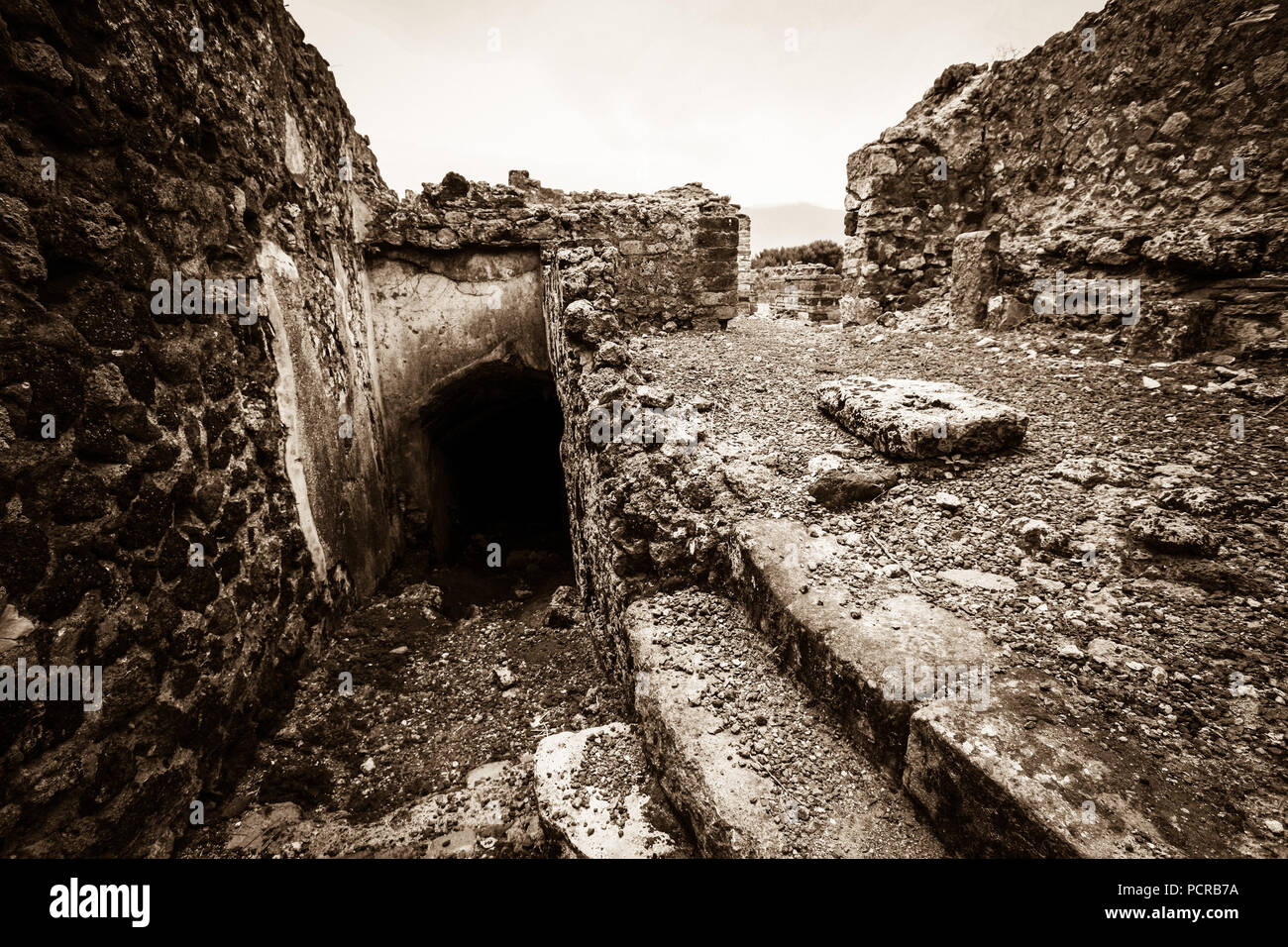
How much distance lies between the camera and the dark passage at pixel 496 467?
212 inches

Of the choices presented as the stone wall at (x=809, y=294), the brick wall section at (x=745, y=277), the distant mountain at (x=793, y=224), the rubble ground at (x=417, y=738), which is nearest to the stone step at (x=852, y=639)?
the rubble ground at (x=417, y=738)

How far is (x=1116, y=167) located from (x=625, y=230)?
13.4 ft

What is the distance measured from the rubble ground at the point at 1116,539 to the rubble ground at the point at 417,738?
5.68ft

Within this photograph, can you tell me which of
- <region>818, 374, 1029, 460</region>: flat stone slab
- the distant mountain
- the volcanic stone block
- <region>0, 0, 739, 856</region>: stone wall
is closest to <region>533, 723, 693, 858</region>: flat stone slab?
<region>0, 0, 739, 856</region>: stone wall

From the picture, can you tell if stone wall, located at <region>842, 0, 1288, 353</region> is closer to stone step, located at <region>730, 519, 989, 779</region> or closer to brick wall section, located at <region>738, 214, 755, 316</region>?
stone step, located at <region>730, 519, 989, 779</region>

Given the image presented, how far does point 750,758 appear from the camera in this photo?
1828mm

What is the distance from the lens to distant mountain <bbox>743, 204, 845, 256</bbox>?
272 feet

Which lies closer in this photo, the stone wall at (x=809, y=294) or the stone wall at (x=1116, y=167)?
the stone wall at (x=1116, y=167)

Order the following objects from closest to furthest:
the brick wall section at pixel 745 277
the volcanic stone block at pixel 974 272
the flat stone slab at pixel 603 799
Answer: the flat stone slab at pixel 603 799 → the volcanic stone block at pixel 974 272 → the brick wall section at pixel 745 277

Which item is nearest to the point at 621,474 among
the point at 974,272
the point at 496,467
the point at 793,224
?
the point at 974,272

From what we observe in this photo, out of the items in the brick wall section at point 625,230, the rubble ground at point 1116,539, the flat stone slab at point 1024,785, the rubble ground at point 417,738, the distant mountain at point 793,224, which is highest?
the distant mountain at point 793,224

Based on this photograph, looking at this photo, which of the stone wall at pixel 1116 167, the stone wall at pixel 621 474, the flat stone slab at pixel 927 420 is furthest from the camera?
the stone wall at pixel 1116 167

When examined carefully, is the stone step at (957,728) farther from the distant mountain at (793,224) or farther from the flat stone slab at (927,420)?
the distant mountain at (793,224)

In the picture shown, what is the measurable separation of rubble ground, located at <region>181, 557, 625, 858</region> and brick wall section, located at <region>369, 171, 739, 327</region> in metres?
3.15
